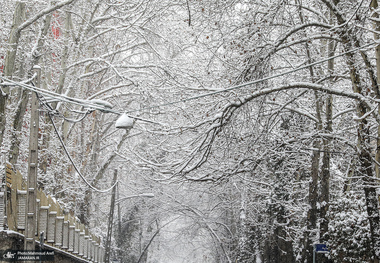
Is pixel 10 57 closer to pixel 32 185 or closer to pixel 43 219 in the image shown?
pixel 43 219

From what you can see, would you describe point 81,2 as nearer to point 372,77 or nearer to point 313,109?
point 313,109

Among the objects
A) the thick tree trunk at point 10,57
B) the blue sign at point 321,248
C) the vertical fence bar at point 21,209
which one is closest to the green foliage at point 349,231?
the blue sign at point 321,248

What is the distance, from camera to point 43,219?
48.0 feet

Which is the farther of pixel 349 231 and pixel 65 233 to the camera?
pixel 65 233

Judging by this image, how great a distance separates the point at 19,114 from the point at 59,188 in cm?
752

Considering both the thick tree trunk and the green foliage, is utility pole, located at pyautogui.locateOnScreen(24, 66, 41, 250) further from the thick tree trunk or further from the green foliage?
the green foliage

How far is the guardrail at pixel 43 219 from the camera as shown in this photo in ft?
39.7

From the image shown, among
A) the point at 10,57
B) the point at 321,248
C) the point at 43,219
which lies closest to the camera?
the point at 321,248

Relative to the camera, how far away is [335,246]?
13.6m

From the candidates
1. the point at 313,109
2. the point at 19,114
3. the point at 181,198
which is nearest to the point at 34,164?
the point at 19,114

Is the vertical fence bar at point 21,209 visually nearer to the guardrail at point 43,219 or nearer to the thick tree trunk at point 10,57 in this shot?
the guardrail at point 43,219

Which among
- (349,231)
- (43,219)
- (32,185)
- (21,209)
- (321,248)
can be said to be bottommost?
(321,248)

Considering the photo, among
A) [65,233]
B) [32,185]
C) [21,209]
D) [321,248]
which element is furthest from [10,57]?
[321,248]

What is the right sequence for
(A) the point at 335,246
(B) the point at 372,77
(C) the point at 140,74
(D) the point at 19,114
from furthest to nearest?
(C) the point at 140,74, (D) the point at 19,114, (A) the point at 335,246, (B) the point at 372,77
